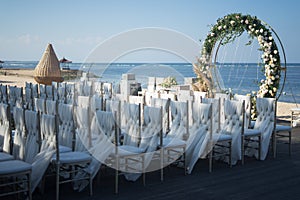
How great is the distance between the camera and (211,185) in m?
4.86

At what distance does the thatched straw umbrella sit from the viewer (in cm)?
1274

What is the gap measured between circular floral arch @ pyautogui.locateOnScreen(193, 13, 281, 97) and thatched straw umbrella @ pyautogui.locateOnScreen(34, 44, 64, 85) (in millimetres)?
4914

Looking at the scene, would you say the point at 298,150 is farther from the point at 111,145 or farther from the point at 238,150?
the point at 111,145

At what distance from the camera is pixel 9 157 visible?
4438mm

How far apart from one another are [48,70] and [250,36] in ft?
20.7

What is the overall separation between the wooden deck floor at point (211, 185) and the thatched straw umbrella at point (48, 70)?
786 cm

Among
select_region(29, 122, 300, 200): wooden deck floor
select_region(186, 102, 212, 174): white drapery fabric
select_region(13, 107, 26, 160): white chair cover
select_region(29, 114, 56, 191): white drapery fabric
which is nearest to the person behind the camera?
select_region(29, 114, 56, 191): white drapery fabric

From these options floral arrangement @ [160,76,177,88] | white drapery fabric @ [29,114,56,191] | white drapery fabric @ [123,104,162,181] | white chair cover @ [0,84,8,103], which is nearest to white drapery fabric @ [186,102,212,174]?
white drapery fabric @ [123,104,162,181]

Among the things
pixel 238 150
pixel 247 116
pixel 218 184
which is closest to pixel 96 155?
pixel 218 184

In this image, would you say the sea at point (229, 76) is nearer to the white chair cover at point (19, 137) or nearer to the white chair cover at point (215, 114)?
the white chair cover at point (215, 114)

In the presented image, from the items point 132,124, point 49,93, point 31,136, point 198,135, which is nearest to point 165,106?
point 198,135

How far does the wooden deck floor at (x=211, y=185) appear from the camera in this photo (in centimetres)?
449

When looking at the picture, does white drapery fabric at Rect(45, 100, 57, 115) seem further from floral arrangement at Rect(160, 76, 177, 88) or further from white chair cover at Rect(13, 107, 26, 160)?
floral arrangement at Rect(160, 76, 177, 88)

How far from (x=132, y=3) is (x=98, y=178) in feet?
39.0
